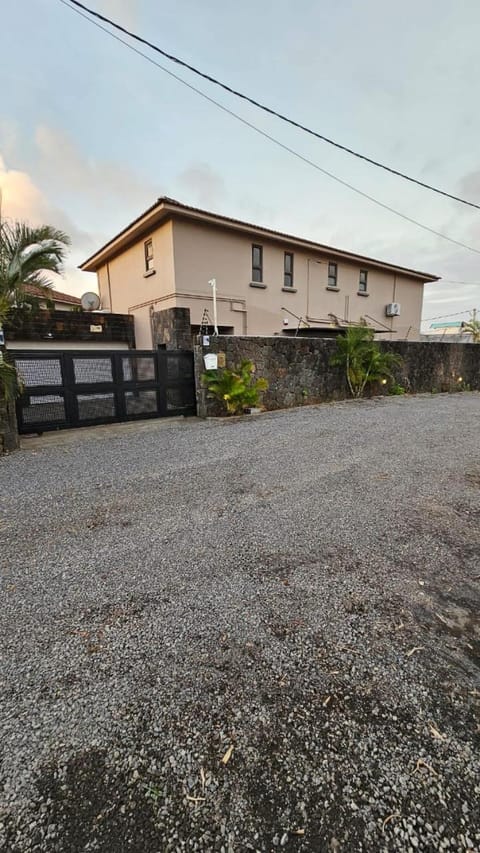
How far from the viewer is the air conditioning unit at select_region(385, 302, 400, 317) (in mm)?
17234

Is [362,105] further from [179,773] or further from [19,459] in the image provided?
[179,773]

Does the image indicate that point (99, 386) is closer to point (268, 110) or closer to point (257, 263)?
point (268, 110)

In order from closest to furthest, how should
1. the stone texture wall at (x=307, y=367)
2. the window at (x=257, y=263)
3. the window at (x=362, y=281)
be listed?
the stone texture wall at (x=307, y=367), the window at (x=257, y=263), the window at (x=362, y=281)

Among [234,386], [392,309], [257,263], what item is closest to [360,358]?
[234,386]

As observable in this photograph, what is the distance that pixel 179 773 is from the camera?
1.15 m

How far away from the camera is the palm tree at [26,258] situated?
6582mm

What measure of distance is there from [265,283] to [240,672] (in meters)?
13.2

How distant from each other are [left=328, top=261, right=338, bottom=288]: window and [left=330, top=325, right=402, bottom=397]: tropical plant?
553cm

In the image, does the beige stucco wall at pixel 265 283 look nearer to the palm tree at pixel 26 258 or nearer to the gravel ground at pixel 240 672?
the palm tree at pixel 26 258

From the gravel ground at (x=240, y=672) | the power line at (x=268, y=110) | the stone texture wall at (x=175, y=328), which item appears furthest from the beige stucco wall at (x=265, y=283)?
the gravel ground at (x=240, y=672)

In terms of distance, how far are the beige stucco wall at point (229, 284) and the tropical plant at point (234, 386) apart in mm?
4240

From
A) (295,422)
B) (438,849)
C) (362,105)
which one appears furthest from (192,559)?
(362,105)

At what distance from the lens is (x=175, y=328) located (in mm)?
11102

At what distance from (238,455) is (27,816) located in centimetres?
408
